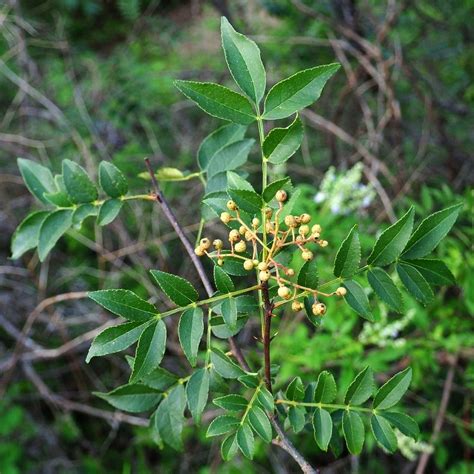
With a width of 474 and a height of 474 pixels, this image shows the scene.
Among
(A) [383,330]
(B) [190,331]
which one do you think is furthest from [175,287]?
(A) [383,330]

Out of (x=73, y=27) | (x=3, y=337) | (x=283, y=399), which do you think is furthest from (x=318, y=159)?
(x=73, y=27)

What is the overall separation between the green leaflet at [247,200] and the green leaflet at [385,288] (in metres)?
0.17

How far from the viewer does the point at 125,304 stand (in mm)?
683

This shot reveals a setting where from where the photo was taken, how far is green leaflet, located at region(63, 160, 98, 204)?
2.83ft

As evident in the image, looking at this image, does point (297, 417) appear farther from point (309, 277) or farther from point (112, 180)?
point (112, 180)

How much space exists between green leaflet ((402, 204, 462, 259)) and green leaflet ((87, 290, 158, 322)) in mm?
302

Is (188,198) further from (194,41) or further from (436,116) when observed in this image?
(194,41)

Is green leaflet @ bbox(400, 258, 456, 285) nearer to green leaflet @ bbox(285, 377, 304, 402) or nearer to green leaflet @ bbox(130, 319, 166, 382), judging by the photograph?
green leaflet @ bbox(285, 377, 304, 402)

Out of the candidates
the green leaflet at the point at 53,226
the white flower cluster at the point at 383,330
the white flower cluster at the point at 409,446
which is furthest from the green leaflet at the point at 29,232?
the white flower cluster at the point at 409,446

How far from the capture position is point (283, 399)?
0.79 metres

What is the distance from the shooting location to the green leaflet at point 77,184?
33.9 inches

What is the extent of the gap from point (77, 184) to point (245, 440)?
0.41 meters

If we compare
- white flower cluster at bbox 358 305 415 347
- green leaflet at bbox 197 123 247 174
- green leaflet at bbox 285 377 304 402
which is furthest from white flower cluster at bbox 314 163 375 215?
green leaflet at bbox 285 377 304 402

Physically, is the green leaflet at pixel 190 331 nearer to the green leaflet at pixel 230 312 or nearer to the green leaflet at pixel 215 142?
the green leaflet at pixel 230 312
